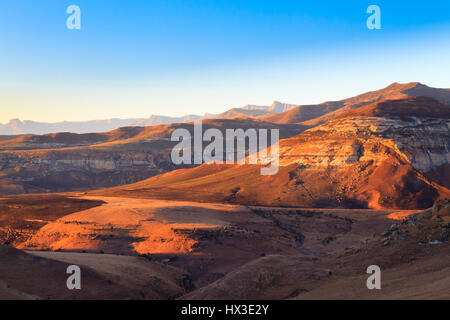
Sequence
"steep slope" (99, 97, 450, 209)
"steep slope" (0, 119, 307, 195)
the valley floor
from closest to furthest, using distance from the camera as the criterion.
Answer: the valley floor, "steep slope" (99, 97, 450, 209), "steep slope" (0, 119, 307, 195)

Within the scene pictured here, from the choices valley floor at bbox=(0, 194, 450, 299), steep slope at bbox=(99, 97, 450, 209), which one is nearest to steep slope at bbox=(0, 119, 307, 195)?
steep slope at bbox=(99, 97, 450, 209)

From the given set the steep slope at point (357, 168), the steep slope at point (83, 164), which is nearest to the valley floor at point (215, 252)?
the steep slope at point (357, 168)

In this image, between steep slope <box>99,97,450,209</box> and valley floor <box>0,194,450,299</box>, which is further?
steep slope <box>99,97,450,209</box>

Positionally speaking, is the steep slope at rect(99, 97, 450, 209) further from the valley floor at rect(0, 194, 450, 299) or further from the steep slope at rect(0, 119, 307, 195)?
the steep slope at rect(0, 119, 307, 195)

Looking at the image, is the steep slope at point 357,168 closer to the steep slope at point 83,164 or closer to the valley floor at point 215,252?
the valley floor at point 215,252

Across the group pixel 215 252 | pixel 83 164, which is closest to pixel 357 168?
pixel 215 252

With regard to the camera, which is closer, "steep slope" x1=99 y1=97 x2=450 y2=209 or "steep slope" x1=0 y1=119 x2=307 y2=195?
"steep slope" x1=99 y1=97 x2=450 y2=209

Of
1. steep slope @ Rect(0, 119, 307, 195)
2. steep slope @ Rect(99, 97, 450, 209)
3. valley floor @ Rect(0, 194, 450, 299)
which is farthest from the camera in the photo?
steep slope @ Rect(0, 119, 307, 195)

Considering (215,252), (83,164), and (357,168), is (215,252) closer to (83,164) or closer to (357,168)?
(357,168)
